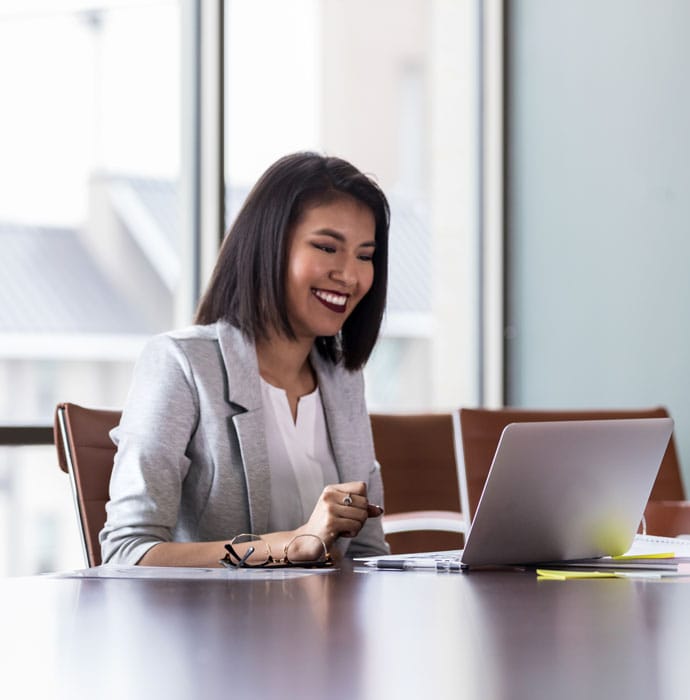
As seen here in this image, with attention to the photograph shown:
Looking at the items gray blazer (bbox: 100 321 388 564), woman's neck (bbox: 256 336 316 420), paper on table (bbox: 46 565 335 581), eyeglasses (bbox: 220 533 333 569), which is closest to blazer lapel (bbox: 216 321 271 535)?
gray blazer (bbox: 100 321 388 564)

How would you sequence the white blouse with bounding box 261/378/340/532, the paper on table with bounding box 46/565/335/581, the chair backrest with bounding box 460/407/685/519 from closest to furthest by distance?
the paper on table with bounding box 46/565/335/581 → the white blouse with bounding box 261/378/340/532 → the chair backrest with bounding box 460/407/685/519

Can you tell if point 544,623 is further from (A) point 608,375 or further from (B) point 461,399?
(B) point 461,399

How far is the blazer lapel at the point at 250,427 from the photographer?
190cm

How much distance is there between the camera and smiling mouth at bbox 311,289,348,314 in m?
2.11

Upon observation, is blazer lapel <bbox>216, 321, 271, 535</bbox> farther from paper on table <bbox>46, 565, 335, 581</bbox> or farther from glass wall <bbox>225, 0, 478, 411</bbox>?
glass wall <bbox>225, 0, 478, 411</bbox>

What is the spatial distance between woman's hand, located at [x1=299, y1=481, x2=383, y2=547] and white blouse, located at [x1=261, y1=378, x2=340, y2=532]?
440 mm

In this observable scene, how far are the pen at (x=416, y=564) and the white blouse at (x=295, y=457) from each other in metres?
0.54

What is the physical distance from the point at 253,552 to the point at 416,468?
144 centimetres

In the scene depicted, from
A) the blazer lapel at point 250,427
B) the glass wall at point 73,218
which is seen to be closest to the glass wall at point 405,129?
the glass wall at point 73,218

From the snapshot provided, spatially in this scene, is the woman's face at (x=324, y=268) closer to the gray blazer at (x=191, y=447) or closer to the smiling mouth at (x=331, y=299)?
the smiling mouth at (x=331, y=299)

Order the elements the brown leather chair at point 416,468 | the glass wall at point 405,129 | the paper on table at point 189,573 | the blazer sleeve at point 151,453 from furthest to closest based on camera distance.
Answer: the glass wall at point 405,129 → the brown leather chair at point 416,468 → the blazer sleeve at point 151,453 → the paper on table at point 189,573

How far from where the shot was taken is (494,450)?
8.31 ft

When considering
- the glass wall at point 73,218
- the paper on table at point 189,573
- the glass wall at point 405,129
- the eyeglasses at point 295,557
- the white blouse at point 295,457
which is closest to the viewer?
the paper on table at point 189,573

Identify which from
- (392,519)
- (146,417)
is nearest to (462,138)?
(392,519)
